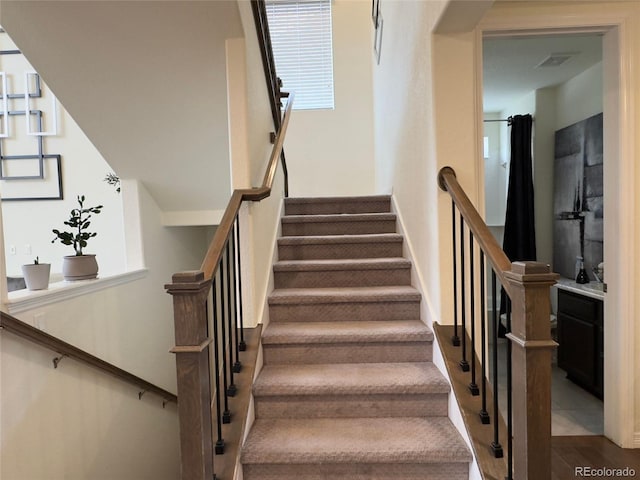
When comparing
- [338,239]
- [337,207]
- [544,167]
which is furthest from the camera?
[544,167]

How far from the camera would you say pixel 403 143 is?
9.63ft

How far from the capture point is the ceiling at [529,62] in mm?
2883

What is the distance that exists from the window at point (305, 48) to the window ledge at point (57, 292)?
313 centimetres

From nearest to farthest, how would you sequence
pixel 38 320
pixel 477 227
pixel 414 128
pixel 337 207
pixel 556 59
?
pixel 477 227 → pixel 38 320 → pixel 414 128 → pixel 556 59 → pixel 337 207

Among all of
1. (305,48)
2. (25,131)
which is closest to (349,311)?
(305,48)

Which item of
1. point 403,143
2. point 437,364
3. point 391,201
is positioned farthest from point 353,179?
point 437,364

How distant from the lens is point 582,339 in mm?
3020

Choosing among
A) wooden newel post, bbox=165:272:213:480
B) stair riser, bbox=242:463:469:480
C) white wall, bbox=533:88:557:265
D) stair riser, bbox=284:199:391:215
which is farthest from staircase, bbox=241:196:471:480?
white wall, bbox=533:88:557:265

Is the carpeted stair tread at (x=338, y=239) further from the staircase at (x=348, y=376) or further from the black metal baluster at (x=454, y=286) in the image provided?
the black metal baluster at (x=454, y=286)

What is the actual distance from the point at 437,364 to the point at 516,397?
0.79m

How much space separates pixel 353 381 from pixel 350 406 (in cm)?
12

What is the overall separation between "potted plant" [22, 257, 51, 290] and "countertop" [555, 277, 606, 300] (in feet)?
11.8

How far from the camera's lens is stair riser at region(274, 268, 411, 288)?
2.73 m

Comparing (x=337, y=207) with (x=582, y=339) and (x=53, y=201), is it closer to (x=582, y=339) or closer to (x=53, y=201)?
(x=582, y=339)
